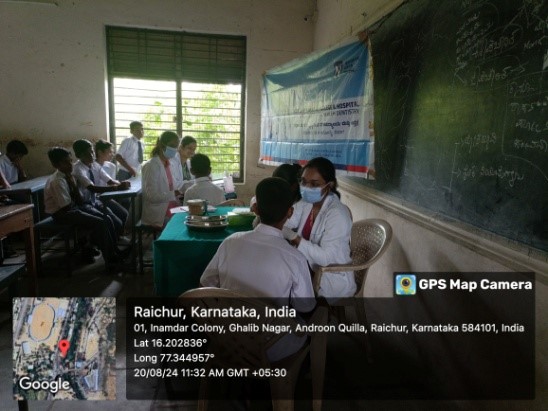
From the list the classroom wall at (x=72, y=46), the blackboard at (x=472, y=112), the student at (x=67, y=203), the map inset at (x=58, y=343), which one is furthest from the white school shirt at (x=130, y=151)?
the map inset at (x=58, y=343)

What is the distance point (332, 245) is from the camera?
2.05 meters

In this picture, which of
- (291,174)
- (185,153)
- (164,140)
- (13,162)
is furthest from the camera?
(13,162)

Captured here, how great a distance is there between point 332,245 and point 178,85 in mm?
4475

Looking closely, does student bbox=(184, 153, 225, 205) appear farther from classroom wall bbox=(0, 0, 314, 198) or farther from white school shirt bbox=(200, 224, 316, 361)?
classroom wall bbox=(0, 0, 314, 198)

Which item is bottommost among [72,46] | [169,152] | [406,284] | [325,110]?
[406,284]

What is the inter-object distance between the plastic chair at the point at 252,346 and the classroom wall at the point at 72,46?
478 cm

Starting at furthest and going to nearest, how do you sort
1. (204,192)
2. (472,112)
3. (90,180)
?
(90,180), (204,192), (472,112)

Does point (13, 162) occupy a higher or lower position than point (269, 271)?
higher

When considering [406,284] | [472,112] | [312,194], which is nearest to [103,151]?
[312,194]

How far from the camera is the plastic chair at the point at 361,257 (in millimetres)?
2051

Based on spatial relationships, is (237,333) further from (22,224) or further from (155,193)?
(155,193)

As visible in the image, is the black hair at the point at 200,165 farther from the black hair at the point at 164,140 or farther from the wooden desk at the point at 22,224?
the wooden desk at the point at 22,224

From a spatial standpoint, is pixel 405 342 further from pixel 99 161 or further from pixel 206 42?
pixel 206 42

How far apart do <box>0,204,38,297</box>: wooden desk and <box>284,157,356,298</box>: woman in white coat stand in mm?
1976
